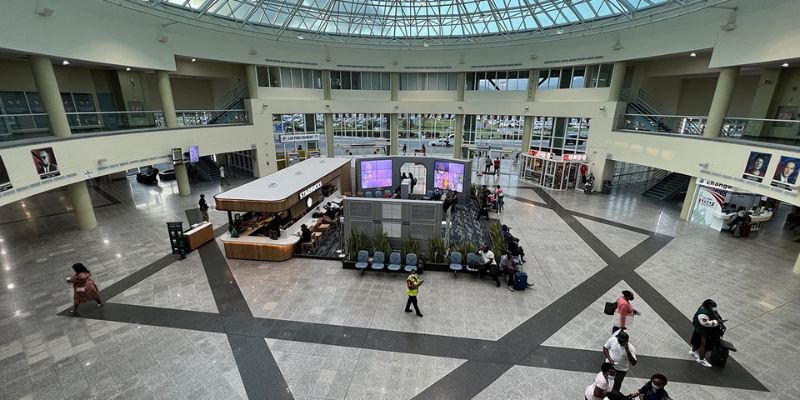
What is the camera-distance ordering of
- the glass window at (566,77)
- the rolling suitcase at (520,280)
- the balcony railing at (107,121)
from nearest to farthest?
the rolling suitcase at (520,280) → the balcony railing at (107,121) → the glass window at (566,77)

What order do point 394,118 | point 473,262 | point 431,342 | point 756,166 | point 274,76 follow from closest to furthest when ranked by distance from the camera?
1. point 431,342
2. point 473,262
3. point 756,166
4. point 274,76
5. point 394,118

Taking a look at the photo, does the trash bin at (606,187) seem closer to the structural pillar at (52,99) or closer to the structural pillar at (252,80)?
the structural pillar at (252,80)

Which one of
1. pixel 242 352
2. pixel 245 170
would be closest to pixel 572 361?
pixel 242 352

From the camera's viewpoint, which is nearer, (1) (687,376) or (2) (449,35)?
(1) (687,376)

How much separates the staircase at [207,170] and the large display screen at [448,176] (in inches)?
695

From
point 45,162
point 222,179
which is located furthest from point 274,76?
point 45,162

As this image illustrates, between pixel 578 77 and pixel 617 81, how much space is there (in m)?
3.29

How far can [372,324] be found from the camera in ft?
28.0

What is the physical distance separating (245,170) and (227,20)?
38.3 ft

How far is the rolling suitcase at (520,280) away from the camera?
1009 cm

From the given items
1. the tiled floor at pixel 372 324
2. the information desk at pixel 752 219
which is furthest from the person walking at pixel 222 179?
the information desk at pixel 752 219

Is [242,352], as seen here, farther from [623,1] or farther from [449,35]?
[449,35]

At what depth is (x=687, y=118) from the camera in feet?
55.7

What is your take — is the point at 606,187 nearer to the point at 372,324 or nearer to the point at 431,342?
the point at 431,342
